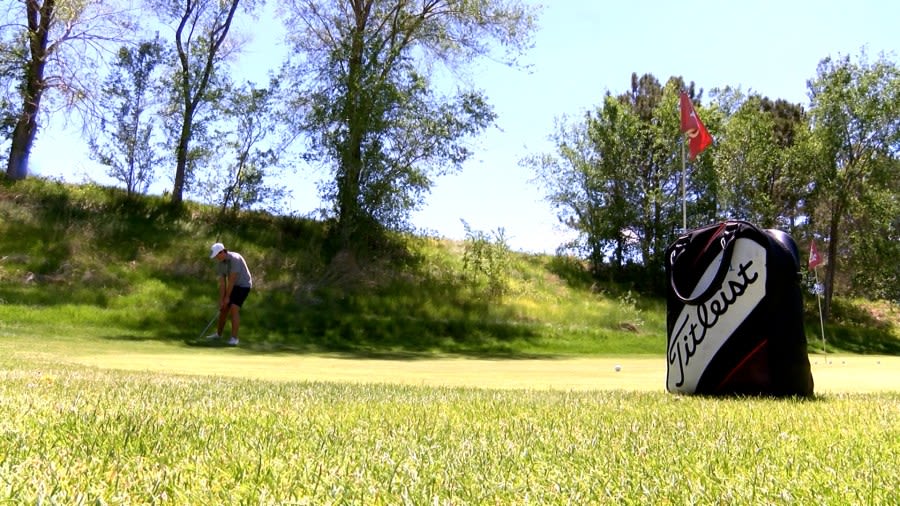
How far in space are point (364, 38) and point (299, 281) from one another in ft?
31.0

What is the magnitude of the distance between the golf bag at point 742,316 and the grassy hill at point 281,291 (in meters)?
11.2

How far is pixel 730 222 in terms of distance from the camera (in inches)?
246

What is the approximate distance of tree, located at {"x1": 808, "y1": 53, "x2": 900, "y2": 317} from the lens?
104ft

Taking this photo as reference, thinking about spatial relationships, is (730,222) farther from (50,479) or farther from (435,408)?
(50,479)

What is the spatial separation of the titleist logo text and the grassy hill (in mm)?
10982

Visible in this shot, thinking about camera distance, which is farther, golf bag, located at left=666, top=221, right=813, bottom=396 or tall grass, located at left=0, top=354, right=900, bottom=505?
golf bag, located at left=666, top=221, right=813, bottom=396

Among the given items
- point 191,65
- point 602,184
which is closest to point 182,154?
point 191,65

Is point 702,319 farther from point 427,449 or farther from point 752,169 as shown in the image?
point 752,169

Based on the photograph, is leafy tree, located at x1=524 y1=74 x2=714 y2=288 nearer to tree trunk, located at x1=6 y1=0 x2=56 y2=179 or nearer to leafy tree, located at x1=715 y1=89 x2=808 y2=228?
leafy tree, located at x1=715 y1=89 x2=808 y2=228

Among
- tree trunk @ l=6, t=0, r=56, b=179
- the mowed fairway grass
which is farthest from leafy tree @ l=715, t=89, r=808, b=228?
the mowed fairway grass

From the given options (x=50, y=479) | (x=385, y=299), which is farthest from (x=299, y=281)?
(x=50, y=479)

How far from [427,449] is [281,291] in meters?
21.3

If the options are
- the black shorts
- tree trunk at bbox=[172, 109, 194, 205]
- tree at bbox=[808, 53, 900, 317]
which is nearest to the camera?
the black shorts

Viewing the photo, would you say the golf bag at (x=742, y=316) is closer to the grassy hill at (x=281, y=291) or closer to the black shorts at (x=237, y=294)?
the black shorts at (x=237, y=294)
